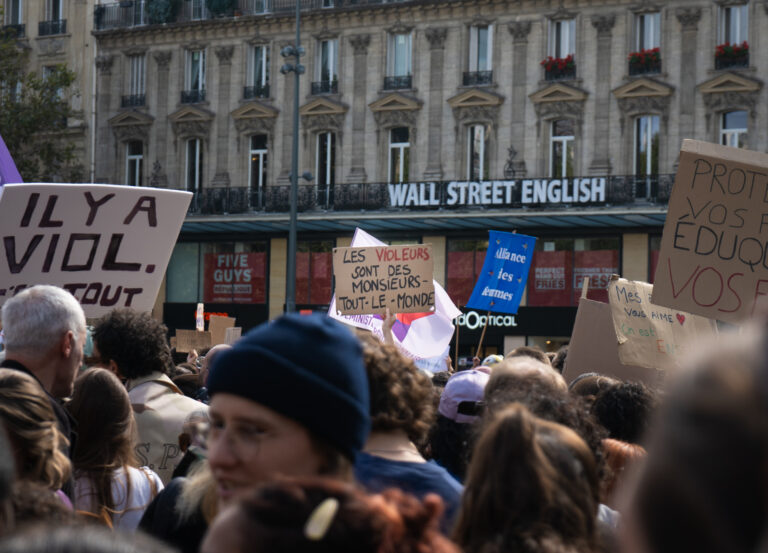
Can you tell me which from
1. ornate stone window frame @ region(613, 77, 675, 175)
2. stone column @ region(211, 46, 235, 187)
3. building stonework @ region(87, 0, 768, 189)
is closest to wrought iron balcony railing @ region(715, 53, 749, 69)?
building stonework @ region(87, 0, 768, 189)

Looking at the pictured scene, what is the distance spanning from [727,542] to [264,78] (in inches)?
1393

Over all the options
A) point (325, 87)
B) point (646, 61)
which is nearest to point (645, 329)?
point (646, 61)

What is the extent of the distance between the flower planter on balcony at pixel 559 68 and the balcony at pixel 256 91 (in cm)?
907

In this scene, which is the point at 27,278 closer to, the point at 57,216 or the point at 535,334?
the point at 57,216

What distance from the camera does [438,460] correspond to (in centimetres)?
461

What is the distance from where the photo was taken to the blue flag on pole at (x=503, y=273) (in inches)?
595

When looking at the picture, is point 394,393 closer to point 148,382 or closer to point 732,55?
point 148,382

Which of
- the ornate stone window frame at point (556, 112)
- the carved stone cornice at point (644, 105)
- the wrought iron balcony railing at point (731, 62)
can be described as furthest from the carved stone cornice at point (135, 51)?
the wrought iron balcony railing at point (731, 62)

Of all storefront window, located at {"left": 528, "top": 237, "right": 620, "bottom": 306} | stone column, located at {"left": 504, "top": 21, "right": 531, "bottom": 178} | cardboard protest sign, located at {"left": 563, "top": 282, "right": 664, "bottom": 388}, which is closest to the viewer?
cardboard protest sign, located at {"left": 563, "top": 282, "right": 664, "bottom": 388}

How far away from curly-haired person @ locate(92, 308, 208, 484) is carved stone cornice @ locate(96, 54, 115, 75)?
3387 centimetres

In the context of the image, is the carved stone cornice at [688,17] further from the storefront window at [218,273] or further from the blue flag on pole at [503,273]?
the blue flag on pole at [503,273]

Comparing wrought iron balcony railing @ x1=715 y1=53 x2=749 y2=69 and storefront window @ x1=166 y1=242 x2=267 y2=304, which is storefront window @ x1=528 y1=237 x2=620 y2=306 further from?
storefront window @ x1=166 y1=242 x2=267 y2=304

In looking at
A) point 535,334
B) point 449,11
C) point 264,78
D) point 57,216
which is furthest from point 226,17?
point 57,216

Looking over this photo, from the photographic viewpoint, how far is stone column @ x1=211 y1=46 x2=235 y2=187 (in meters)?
35.6
